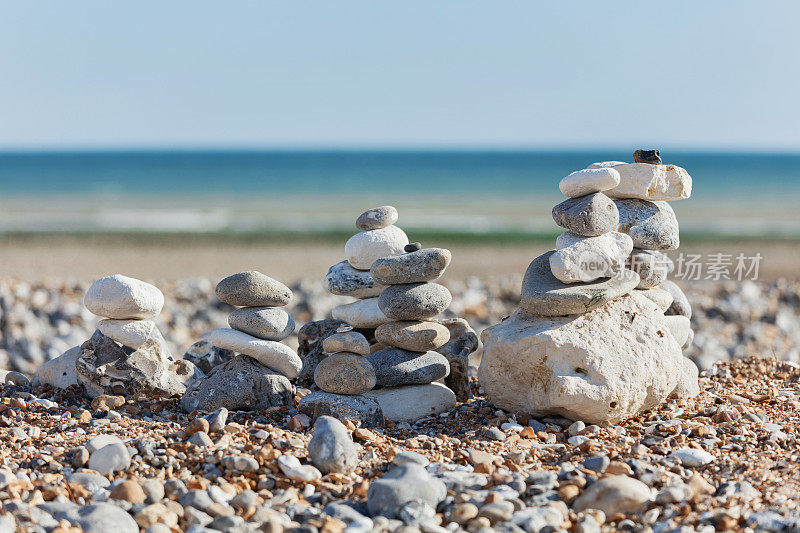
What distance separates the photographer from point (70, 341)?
7777 millimetres

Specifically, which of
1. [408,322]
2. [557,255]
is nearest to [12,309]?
[408,322]

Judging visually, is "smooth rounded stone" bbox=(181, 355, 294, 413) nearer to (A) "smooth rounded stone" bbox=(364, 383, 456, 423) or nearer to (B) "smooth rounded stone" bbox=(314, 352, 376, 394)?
(B) "smooth rounded stone" bbox=(314, 352, 376, 394)

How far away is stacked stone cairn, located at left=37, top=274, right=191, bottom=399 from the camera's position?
4473mm

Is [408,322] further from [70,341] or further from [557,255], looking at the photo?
[70,341]

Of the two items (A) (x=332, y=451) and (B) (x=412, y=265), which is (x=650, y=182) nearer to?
(B) (x=412, y=265)

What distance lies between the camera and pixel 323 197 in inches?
1331

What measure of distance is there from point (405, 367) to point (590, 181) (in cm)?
149

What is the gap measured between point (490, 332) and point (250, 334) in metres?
1.42

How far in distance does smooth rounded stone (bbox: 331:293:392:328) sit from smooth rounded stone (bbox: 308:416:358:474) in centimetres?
133

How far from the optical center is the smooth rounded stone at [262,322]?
4.48 meters

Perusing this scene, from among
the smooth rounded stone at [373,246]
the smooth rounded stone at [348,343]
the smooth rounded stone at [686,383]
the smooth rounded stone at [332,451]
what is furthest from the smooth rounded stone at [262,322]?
the smooth rounded stone at [686,383]

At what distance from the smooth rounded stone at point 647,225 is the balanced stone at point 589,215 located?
15.1 inches

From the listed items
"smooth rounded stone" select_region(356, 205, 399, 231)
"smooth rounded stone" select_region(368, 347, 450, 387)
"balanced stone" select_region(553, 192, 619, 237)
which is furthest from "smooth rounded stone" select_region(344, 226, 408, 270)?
"balanced stone" select_region(553, 192, 619, 237)

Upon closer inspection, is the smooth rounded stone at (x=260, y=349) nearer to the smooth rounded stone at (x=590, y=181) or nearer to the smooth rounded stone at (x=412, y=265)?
the smooth rounded stone at (x=412, y=265)
